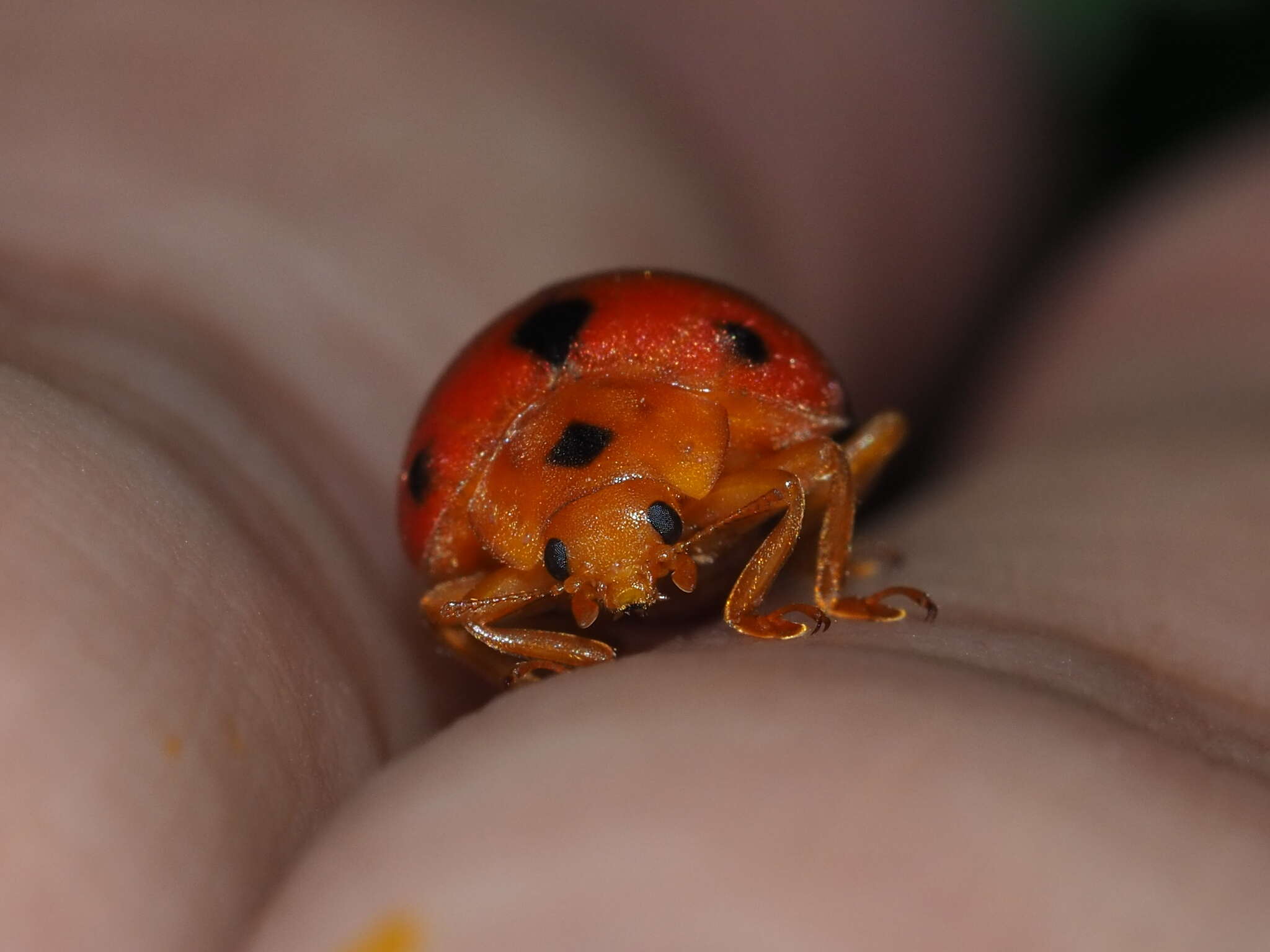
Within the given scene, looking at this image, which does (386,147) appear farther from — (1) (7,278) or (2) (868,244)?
(2) (868,244)

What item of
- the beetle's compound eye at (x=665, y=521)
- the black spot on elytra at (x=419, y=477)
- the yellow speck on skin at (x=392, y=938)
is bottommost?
the black spot on elytra at (x=419, y=477)

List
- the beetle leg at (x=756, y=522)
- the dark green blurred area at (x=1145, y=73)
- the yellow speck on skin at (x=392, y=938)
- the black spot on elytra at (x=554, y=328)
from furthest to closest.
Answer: the dark green blurred area at (x=1145, y=73), the black spot on elytra at (x=554, y=328), the beetle leg at (x=756, y=522), the yellow speck on skin at (x=392, y=938)

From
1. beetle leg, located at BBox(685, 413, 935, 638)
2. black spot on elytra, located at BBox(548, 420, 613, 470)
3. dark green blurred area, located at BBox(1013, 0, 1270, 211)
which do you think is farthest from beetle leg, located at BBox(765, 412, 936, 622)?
dark green blurred area, located at BBox(1013, 0, 1270, 211)

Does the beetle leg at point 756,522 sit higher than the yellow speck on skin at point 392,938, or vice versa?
the beetle leg at point 756,522

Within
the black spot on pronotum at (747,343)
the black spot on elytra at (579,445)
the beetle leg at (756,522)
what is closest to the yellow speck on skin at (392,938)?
the beetle leg at (756,522)

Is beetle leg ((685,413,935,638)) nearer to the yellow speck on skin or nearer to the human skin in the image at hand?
the human skin

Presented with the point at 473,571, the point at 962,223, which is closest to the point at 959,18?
the point at 962,223

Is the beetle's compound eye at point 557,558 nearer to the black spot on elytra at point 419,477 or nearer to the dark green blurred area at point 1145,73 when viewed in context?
the black spot on elytra at point 419,477

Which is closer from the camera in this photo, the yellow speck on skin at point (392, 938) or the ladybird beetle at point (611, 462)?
the yellow speck on skin at point (392, 938)
